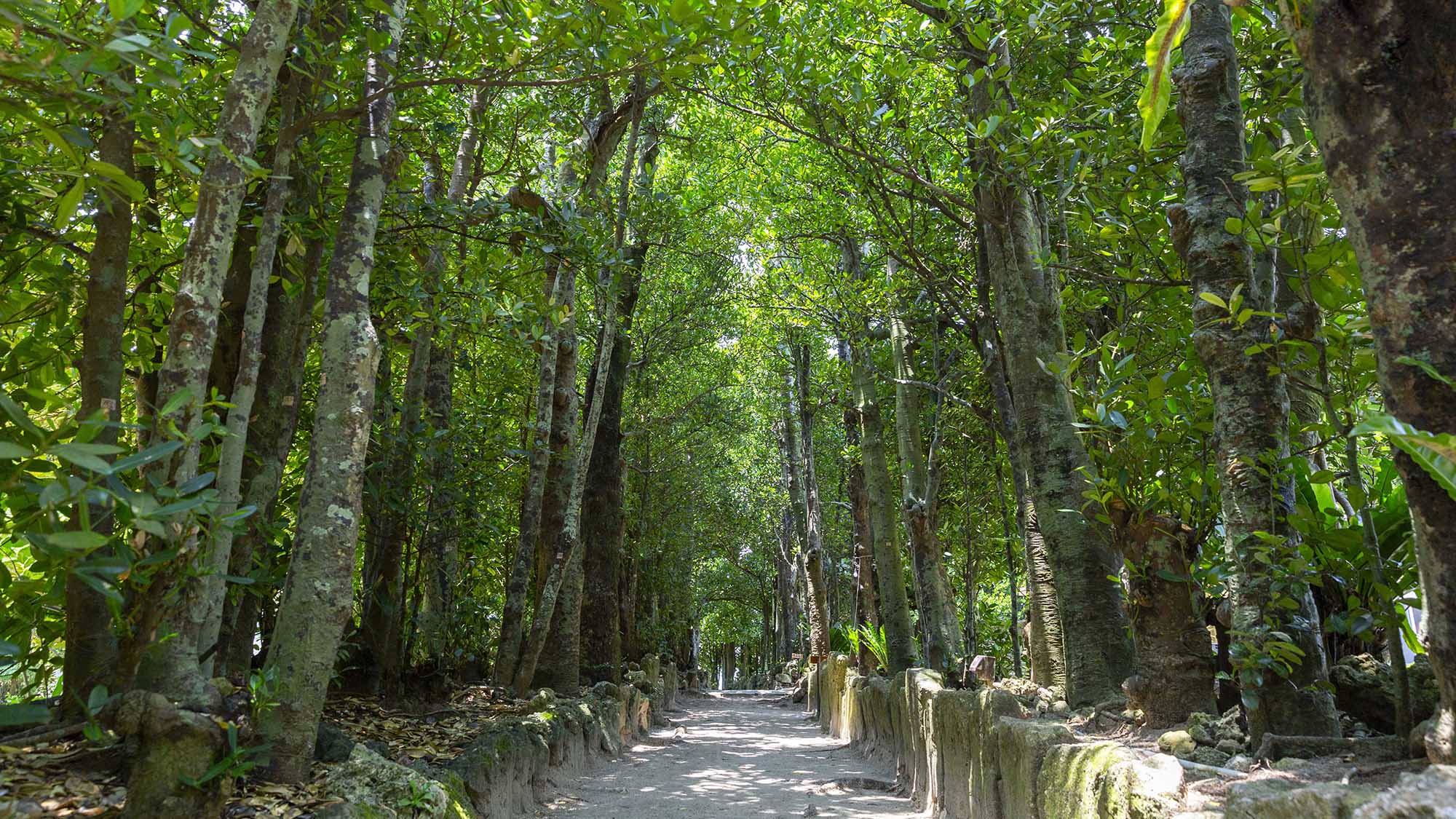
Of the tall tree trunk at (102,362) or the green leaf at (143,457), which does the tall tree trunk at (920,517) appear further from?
the green leaf at (143,457)

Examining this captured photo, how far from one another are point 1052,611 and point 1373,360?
5212 millimetres

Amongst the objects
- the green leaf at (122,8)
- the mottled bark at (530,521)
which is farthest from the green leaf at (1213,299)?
the mottled bark at (530,521)

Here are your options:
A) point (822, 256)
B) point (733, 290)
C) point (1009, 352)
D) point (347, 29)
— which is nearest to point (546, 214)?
point (347, 29)

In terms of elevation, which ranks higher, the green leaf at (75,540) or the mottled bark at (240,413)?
the mottled bark at (240,413)

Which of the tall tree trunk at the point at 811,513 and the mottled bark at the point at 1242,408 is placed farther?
the tall tree trunk at the point at 811,513

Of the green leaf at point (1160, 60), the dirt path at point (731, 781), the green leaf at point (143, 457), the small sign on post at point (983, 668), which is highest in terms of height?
the green leaf at point (1160, 60)

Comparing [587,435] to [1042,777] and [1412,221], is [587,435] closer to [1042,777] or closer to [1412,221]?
[1042,777]

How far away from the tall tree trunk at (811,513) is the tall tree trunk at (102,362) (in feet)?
47.8

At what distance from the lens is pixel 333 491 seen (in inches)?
145

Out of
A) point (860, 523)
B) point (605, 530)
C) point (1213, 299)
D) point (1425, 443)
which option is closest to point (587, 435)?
point (605, 530)

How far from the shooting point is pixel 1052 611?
754 centimetres

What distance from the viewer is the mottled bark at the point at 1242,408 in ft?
9.57

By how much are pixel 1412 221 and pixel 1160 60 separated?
0.66 m

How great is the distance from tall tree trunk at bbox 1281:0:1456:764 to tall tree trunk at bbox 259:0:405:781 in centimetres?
365
